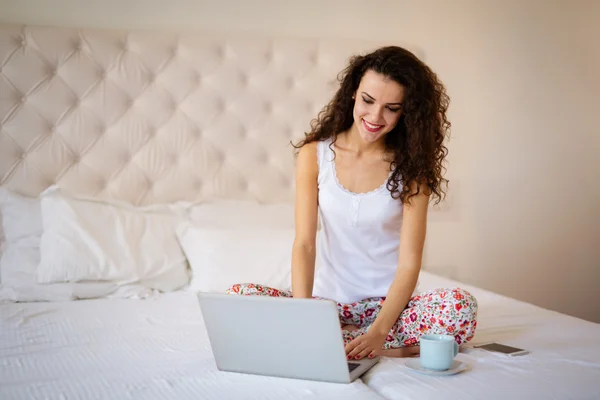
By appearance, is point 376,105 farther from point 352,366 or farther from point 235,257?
point 235,257

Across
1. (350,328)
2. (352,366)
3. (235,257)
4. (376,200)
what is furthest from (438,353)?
(235,257)

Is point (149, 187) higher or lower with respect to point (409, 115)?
lower

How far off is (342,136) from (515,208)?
5.98ft

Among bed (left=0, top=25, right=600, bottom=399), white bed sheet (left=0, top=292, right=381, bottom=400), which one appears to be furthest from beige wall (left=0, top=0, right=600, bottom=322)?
white bed sheet (left=0, top=292, right=381, bottom=400)

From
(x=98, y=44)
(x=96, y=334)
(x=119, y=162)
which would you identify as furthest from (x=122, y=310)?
(x=98, y=44)

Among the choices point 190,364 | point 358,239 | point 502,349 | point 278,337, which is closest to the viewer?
point 278,337

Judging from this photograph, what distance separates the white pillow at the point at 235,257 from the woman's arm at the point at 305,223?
64 cm

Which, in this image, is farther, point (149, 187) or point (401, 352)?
point (149, 187)

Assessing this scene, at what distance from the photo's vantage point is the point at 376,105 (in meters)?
1.83

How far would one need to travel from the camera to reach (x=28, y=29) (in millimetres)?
2750

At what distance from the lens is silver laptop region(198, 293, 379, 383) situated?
1.38m

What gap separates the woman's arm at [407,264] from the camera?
1.70 metres

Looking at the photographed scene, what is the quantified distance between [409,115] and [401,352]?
2.06ft

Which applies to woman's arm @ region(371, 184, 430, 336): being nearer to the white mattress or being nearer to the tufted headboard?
the white mattress
